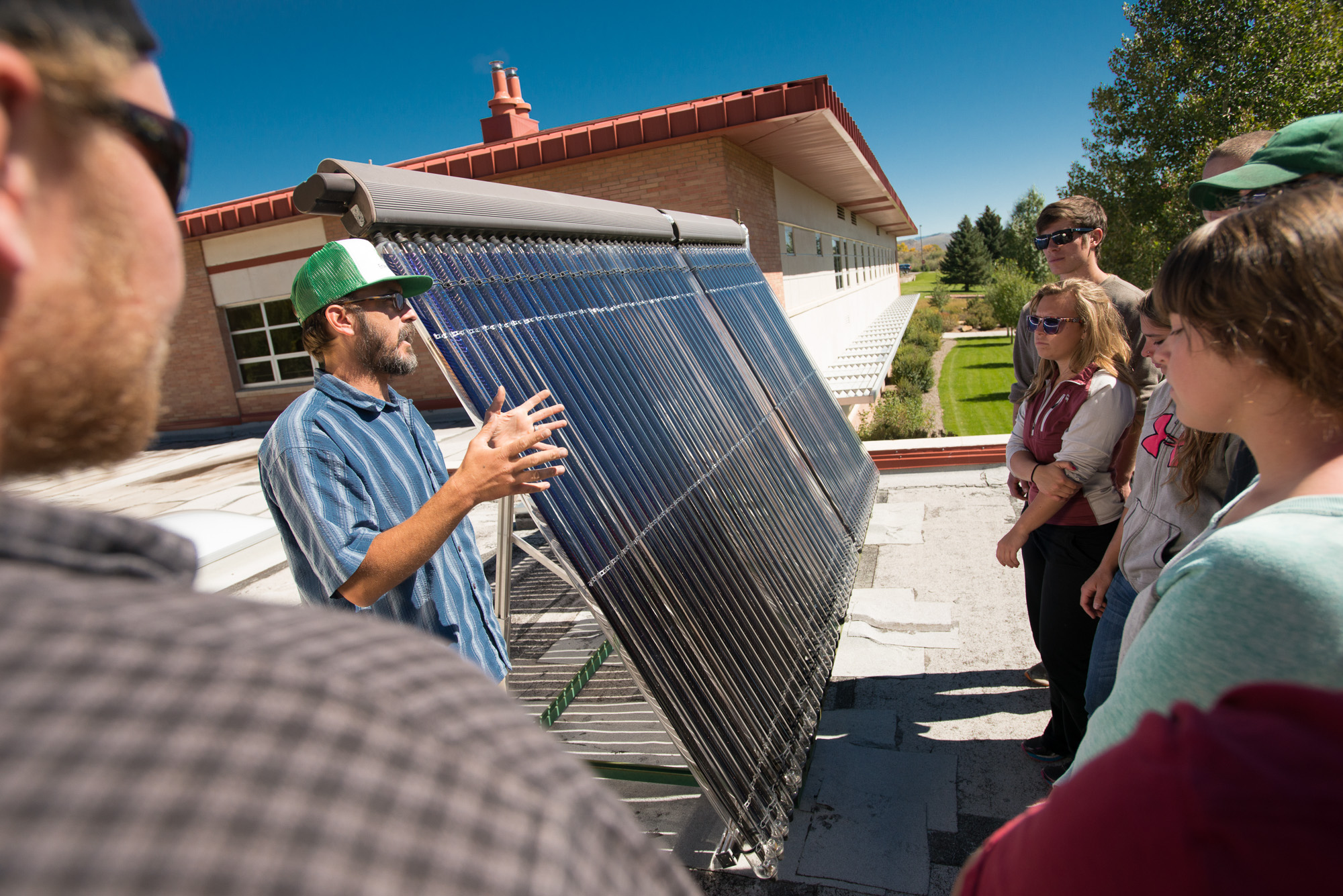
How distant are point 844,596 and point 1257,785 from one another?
3.03 meters

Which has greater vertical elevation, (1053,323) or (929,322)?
(1053,323)

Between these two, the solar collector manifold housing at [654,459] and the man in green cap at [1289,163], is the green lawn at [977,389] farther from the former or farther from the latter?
the man in green cap at [1289,163]

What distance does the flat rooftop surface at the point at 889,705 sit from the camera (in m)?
2.70

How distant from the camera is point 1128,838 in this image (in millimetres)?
667

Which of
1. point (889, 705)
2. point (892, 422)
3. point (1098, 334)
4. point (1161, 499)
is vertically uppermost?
point (1098, 334)

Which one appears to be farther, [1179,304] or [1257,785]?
[1179,304]

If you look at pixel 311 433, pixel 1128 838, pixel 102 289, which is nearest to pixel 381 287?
pixel 311 433

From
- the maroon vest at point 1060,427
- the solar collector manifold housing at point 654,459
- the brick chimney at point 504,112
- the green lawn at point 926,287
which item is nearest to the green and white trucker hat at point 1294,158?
the maroon vest at point 1060,427

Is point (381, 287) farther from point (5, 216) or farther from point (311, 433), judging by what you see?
point (5, 216)

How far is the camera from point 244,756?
433mm

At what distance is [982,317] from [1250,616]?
129ft

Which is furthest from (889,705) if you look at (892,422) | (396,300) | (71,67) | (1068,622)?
(892,422)

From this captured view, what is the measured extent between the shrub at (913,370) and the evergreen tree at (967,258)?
54.7 meters

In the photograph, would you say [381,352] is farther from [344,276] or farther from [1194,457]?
[1194,457]
